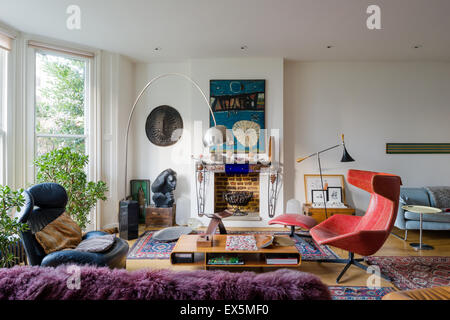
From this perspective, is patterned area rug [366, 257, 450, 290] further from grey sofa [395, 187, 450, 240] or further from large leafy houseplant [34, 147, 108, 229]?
large leafy houseplant [34, 147, 108, 229]

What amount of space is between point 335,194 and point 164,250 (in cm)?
291

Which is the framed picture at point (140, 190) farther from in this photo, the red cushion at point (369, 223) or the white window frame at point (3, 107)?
the red cushion at point (369, 223)

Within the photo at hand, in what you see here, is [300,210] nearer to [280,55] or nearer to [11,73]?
[280,55]

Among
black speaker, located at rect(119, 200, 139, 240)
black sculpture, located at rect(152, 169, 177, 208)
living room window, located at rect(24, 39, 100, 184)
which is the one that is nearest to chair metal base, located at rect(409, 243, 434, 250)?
black sculpture, located at rect(152, 169, 177, 208)

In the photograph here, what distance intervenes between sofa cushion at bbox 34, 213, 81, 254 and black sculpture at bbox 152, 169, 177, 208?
5.24ft

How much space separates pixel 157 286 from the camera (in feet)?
2.81

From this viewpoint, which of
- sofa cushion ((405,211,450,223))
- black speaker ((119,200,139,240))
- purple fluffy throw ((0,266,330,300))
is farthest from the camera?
black speaker ((119,200,139,240))

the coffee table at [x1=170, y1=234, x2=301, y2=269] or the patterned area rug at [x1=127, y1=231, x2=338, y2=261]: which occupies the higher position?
the coffee table at [x1=170, y1=234, x2=301, y2=269]

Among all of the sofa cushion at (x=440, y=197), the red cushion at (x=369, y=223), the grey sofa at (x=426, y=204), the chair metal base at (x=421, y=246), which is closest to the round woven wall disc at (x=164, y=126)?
the red cushion at (x=369, y=223)

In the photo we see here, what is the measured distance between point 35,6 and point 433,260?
5.26m

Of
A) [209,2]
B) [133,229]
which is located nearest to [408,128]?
[209,2]

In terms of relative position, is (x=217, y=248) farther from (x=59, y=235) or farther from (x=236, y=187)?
(x=236, y=187)

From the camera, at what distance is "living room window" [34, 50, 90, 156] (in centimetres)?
328

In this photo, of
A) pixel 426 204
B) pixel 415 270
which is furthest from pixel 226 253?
pixel 426 204
